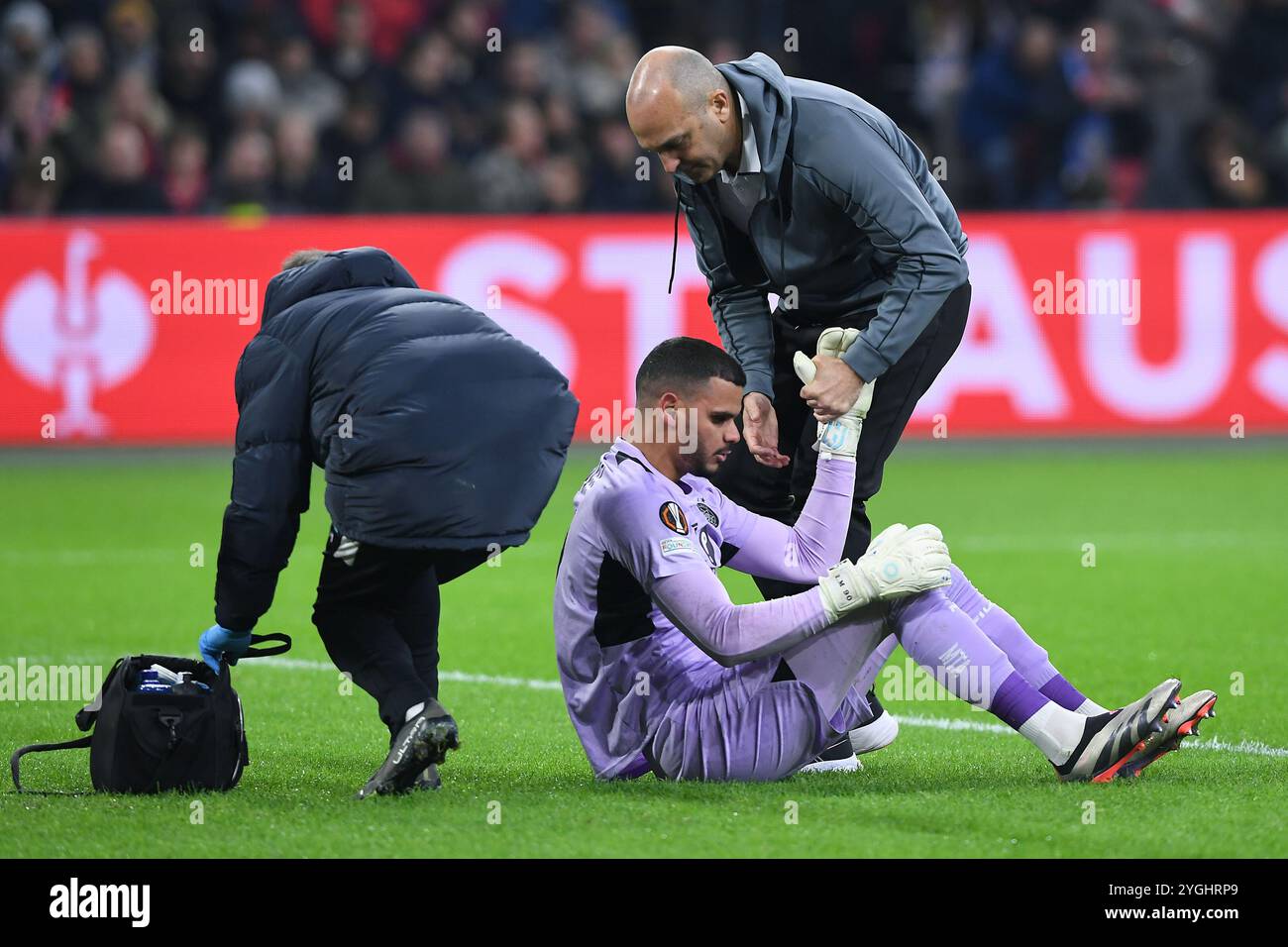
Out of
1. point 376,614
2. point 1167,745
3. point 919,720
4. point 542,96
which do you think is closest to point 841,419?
point 1167,745

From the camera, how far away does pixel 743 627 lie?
4.98 metres

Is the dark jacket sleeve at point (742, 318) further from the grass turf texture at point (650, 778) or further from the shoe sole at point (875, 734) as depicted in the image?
the grass turf texture at point (650, 778)

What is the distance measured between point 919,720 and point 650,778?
1457 mm

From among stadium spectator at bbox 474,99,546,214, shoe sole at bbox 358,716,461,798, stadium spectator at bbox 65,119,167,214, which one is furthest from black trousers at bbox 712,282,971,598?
stadium spectator at bbox 65,119,167,214

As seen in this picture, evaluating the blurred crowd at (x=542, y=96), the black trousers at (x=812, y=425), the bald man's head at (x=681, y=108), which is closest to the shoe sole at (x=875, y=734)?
the black trousers at (x=812, y=425)

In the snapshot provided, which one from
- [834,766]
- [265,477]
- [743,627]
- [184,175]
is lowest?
[834,766]

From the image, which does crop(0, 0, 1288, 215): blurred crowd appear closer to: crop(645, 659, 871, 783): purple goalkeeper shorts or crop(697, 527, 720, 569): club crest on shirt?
crop(697, 527, 720, 569): club crest on shirt

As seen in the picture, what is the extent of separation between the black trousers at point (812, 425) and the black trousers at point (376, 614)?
0.95m

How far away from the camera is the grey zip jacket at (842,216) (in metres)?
5.31

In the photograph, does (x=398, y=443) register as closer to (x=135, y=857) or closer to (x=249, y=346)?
(x=249, y=346)

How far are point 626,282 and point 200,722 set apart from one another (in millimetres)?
9692

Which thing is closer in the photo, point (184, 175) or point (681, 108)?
point (681, 108)

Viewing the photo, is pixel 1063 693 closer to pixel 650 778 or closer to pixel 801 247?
pixel 650 778

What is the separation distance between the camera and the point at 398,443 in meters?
4.95
